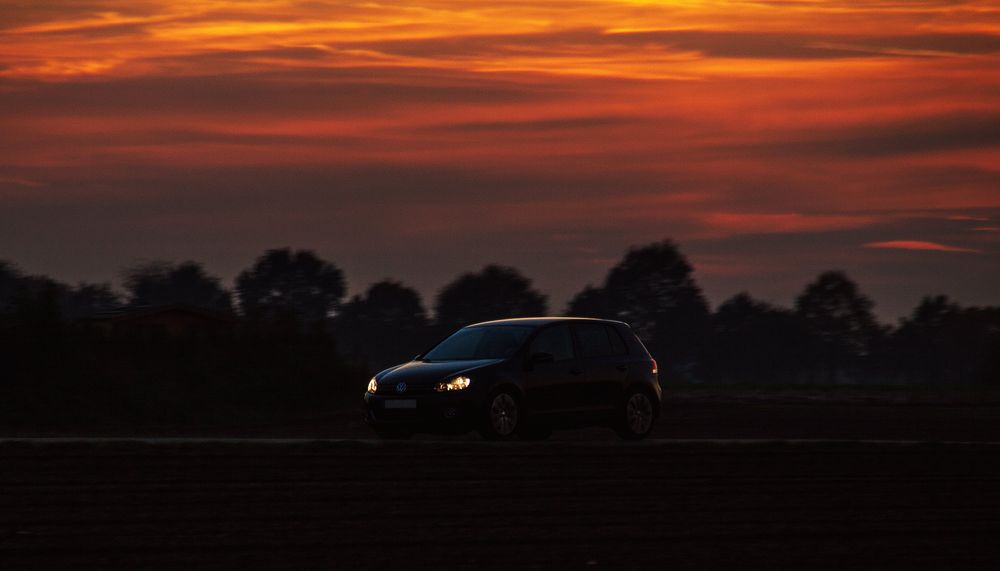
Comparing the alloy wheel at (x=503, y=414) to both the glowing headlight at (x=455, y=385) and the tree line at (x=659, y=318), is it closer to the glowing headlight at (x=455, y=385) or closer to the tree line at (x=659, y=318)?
the glowing headlight at (x=455, y=385)

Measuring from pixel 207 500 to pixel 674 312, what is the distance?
11432cm

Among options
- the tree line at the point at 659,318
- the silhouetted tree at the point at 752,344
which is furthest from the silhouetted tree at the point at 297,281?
the silhouetted tree at the point at 752,344

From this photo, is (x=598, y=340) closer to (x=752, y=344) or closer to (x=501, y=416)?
(x=501, y=416)

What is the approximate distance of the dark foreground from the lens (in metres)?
11.1

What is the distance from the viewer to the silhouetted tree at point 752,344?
416 ft

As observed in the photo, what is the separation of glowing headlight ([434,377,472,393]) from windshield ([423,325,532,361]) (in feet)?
2.61

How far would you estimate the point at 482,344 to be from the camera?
21297 millimetres

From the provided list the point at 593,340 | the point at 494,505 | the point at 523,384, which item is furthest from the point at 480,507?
the point at 593,340

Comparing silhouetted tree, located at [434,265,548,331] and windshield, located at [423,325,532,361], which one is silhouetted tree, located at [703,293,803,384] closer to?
silhouetted tree, located at [434,265,548,331]

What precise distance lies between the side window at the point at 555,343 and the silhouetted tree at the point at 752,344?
343 feet

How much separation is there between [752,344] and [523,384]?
363ft

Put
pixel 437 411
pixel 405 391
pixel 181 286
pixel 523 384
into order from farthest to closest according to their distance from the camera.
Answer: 1. pixel 181 286
2. pixel 523 384
3. pixel 405 391
4. pixel 437 411

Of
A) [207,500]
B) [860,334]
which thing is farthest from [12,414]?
[860,334]

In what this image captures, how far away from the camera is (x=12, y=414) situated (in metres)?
36.1
